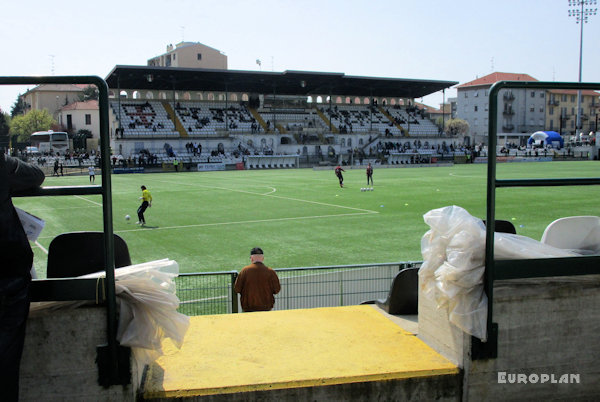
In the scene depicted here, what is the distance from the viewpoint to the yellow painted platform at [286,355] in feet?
11.3

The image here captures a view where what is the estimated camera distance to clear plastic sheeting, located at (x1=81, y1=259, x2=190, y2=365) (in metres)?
3.28

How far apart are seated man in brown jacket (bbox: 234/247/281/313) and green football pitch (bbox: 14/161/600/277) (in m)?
3.86

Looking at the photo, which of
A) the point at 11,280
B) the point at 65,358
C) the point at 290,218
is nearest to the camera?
the point at 11,280

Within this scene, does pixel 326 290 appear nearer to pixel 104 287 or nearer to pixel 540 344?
pixel 540 344

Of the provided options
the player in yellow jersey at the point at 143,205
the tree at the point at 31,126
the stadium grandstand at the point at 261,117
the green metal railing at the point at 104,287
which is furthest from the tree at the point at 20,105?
the stadium grandstand at the point at 261,117

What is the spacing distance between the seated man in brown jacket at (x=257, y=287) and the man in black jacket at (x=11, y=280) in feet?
12.6

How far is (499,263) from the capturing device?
357 centimetres

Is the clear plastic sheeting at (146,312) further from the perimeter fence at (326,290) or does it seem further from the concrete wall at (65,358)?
the perimeter fence at (326,290)

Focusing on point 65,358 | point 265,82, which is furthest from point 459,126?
point 65,358

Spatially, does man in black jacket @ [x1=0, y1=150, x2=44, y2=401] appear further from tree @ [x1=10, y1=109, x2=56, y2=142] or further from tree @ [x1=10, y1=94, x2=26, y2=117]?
tree @ [x1=10, y1=94, x2=26, y2=117]

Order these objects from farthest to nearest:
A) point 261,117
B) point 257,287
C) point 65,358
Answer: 1. point 261,117
2. point 257,287
3. point 65,358

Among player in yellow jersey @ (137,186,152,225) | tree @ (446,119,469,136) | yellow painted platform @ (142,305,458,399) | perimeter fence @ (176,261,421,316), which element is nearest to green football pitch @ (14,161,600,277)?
player in yellow jersey @ (137,186,152,225)

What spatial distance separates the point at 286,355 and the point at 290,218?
15.8 m

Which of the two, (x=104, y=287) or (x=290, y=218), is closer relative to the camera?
(x=104, y=287)
